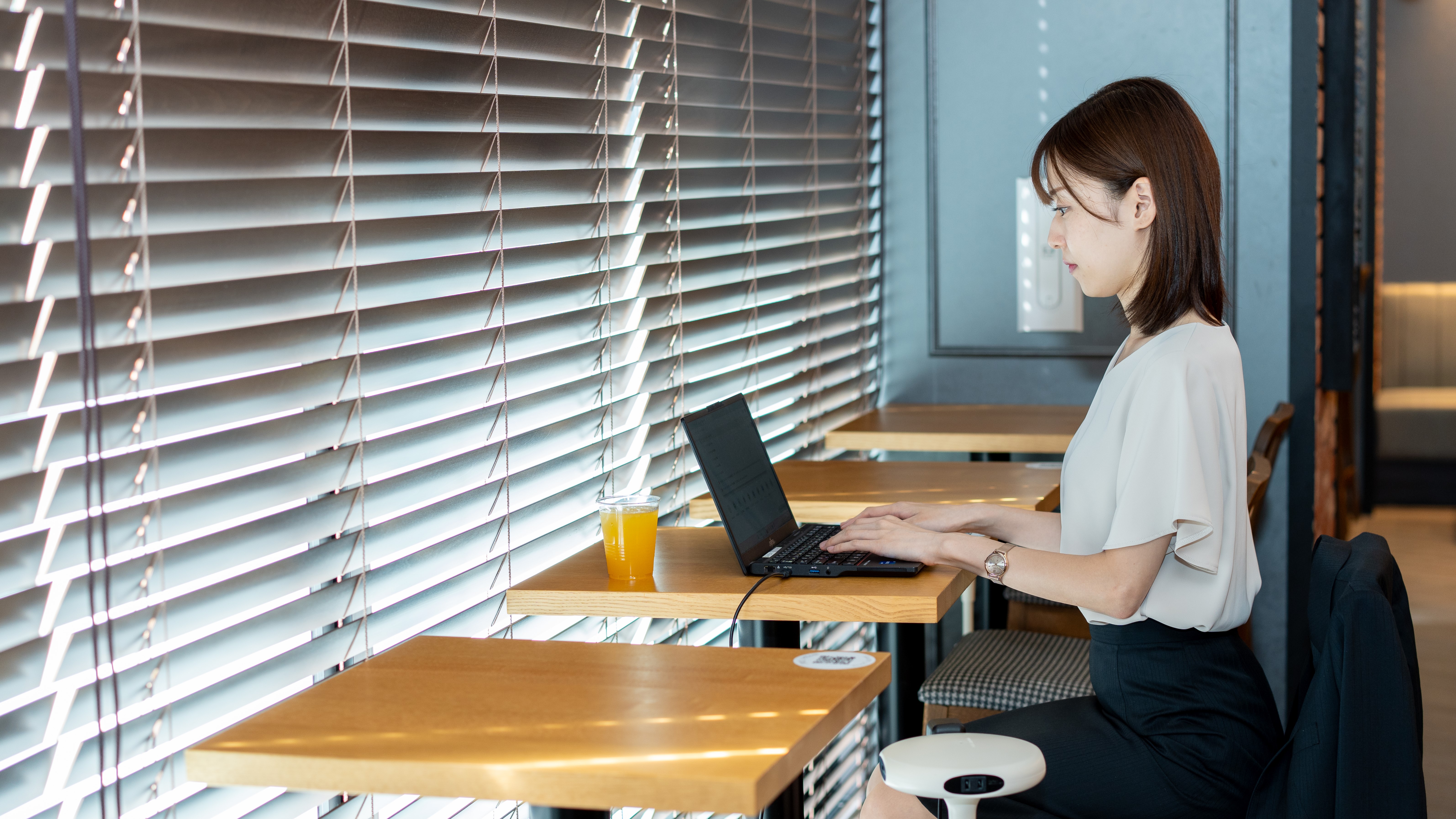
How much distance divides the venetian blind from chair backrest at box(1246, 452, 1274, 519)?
982 millimetres

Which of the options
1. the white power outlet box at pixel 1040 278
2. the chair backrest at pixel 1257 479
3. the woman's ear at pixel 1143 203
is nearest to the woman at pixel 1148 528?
the woman's ear at pixel 1143 203

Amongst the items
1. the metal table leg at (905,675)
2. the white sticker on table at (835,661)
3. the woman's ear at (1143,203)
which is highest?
the woman's ear at (1143,203)

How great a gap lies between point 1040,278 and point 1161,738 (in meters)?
2.24

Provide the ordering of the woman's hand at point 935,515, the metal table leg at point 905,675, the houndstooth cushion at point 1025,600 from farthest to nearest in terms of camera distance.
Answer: the houndstooth cushion at point 1025,600, the metal table leg at point 905,675, the woman's hand at point 935,515

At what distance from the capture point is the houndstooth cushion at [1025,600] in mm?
2953

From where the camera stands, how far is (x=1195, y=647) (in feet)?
5.36

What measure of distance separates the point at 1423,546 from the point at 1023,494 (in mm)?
4596

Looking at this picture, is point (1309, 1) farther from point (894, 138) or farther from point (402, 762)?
point (402, 762)

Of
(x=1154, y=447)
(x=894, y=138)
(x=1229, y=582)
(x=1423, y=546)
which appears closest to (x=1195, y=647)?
(x=1229, y=582)

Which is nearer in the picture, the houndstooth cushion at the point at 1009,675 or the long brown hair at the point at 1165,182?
the long brown hair at the point at 1165,182

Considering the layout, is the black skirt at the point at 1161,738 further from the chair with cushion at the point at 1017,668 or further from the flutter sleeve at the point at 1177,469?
the chair with cushion at the point at 1017,668

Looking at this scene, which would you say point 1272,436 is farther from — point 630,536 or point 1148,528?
point 630,536

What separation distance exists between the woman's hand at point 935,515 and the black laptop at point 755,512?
0.29 feet

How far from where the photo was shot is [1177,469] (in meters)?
1.58
